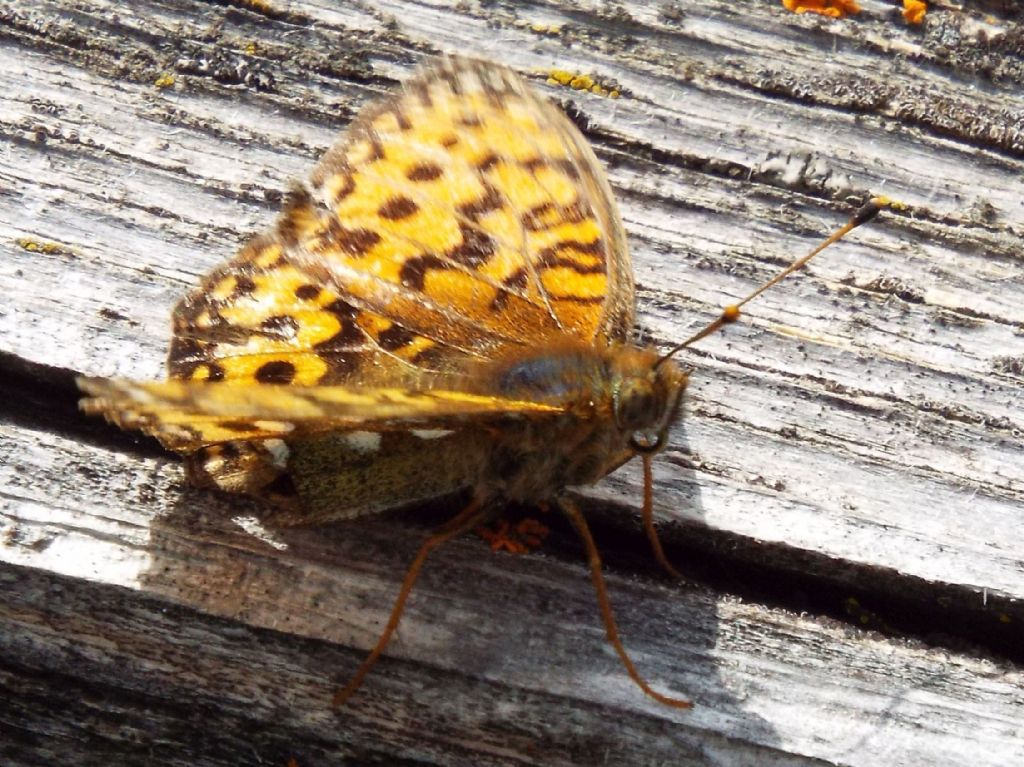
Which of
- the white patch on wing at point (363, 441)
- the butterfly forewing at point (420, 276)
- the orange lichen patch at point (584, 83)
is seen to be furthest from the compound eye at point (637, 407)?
the orange lichen patch at point (584, 83)

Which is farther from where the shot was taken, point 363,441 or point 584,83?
point 584,83

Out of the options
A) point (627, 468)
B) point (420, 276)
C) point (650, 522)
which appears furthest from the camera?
point (420, 276)

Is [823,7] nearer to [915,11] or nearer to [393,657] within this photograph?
[915,11]

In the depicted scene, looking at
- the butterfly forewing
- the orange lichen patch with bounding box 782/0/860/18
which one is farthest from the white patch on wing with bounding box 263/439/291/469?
the orange lichen patch with bounding box 782/0/860/18

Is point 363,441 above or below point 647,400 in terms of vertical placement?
below

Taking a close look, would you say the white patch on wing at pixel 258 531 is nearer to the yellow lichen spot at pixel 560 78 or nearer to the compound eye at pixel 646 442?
the compound eye at pixel 646 442

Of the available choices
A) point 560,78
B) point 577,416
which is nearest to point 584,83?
point 560,78

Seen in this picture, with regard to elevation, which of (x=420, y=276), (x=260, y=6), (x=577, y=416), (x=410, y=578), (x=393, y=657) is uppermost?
(x=260, y=6)
